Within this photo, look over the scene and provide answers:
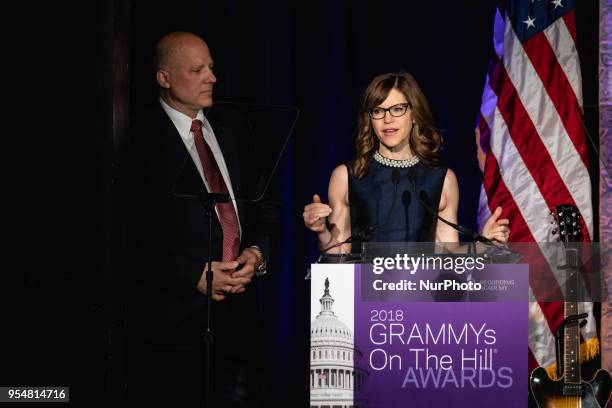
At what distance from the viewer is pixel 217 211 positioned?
4.28 meters

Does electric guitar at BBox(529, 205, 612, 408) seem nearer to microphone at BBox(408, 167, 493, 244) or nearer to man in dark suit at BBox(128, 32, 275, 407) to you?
microphone at BBox(408, 167, 493, 244)

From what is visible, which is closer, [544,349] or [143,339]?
[143,339]

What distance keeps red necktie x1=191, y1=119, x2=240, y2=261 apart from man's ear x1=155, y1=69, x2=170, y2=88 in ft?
0.84

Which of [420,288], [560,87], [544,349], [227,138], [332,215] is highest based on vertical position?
[560,87]

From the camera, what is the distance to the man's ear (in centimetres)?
437

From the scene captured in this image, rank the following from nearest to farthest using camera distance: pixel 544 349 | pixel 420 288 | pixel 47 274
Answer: pixel 420 288
pixel 47 274
pixel 544 349

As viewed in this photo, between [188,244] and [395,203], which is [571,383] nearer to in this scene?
[395,203]

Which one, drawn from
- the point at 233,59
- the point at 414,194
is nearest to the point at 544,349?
the point at 414,194

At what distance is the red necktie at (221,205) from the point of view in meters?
4.22

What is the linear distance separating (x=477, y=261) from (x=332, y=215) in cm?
104

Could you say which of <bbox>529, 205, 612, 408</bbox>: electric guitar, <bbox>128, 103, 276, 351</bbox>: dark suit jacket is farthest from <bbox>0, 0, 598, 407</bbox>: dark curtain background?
<bbox>529, 205, 612, 408</bbox>: electric guitar

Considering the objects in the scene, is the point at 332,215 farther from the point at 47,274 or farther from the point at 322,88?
the point at 47,274

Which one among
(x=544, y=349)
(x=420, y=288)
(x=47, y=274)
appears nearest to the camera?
(x=420, y=288)

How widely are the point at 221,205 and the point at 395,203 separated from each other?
840 millimetres
